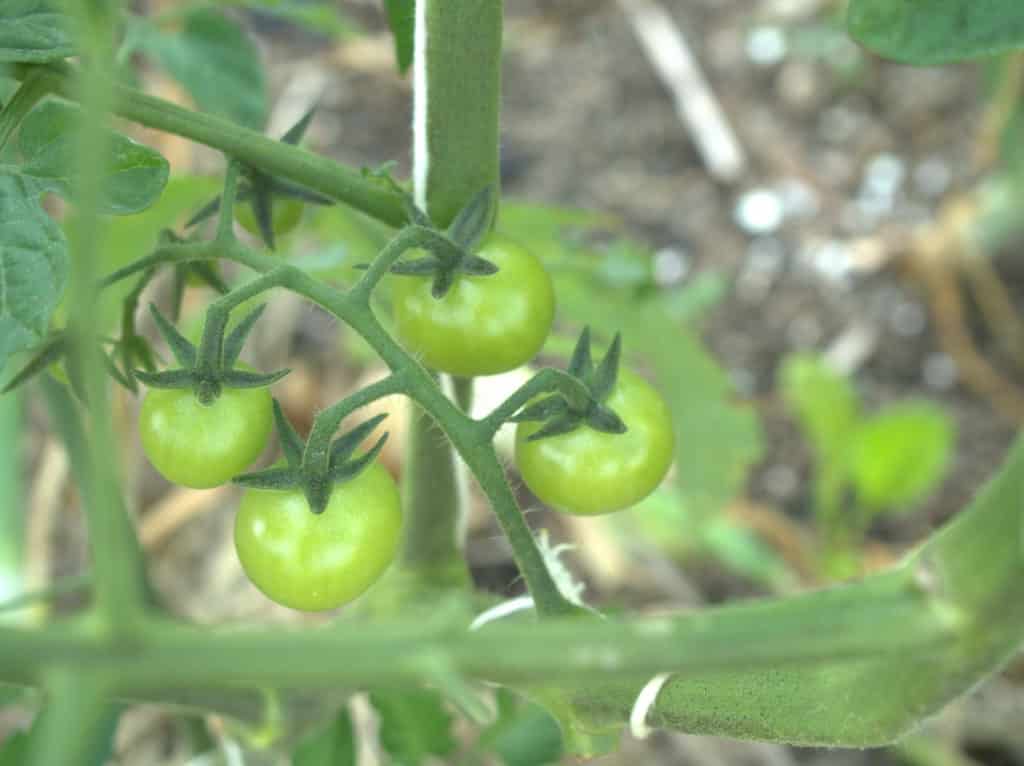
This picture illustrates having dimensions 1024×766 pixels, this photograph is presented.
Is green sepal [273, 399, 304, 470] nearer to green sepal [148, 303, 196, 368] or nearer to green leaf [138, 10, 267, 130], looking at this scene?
green sepal [148, 303, 196, 368]

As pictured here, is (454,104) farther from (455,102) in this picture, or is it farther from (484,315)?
(484,315)

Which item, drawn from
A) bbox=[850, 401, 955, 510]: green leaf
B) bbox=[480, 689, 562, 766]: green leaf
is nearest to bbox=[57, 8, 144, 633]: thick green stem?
bbox=[480, 689, 562, 766]: green leaf

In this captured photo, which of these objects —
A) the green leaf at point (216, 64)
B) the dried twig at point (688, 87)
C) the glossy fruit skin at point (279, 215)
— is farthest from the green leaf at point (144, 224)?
the dried twig at point (688, 87)

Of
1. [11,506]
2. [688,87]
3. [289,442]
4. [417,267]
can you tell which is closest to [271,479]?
[289,442]

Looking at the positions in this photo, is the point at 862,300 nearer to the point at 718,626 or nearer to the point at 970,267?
the point at 970,267

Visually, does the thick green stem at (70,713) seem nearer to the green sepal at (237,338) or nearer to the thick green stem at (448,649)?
the thick green stem at (448,649)

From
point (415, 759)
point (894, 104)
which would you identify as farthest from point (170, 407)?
point (894, 104)

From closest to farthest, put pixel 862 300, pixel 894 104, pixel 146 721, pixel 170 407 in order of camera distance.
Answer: pixel 170 407
pixel 146 721
pixel 862 300
pixel 894 104

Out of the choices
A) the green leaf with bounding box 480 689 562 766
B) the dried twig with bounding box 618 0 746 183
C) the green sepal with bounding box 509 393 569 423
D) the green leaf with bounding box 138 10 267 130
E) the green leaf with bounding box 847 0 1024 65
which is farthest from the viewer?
the dried twig with bounding box 618 0 746 183
